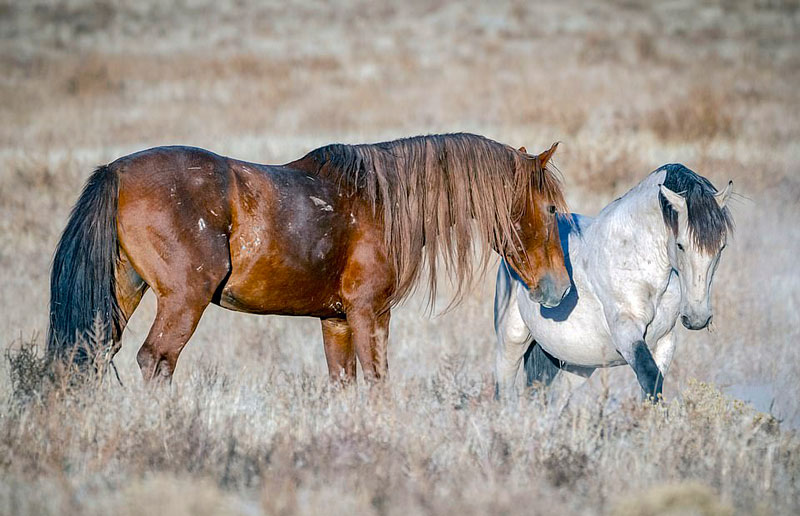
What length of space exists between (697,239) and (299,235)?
214cm

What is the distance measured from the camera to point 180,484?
3.49 metres

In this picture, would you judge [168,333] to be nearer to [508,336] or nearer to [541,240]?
[541,240]

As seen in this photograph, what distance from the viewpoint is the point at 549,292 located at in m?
5.21

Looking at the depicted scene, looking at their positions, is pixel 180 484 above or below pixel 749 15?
below

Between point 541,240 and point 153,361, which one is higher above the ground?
point 541,240

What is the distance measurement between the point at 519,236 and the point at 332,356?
1373mm

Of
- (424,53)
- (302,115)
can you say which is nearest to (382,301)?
(302,115)

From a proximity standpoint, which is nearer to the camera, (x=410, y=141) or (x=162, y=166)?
(x=162, y=166)

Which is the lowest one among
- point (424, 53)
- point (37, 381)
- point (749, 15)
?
point (37, 381)

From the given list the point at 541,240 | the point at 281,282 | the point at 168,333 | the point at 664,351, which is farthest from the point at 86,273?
the point at 664,351

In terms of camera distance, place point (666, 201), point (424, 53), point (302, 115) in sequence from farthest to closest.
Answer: point (424, 53), point (302, 115), point (666, 201)

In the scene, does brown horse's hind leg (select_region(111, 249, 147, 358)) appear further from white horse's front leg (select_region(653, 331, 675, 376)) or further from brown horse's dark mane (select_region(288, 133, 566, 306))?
white horse's front leg (select_region(653, 331, 675, 376))

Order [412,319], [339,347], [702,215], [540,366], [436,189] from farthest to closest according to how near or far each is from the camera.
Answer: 1. [412,319]
2. [540,366]
3. [339,347]
4. [436,189]
5. [702,215]

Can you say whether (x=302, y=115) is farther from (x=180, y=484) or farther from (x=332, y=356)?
(x=180, y=484)
